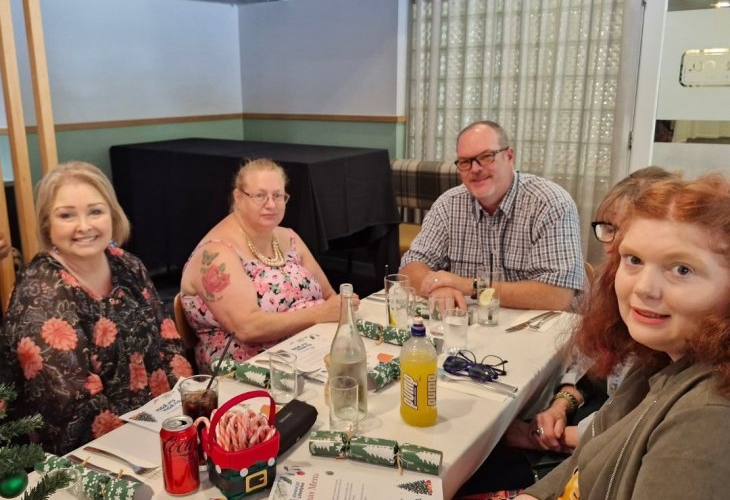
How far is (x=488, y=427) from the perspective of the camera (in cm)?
124

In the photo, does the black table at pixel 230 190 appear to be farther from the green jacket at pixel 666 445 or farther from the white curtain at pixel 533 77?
the green jacket at pixel 666 445

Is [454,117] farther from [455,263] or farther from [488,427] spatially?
[488,427]

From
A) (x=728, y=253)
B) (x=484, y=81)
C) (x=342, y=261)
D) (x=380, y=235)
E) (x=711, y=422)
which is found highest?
(x=484, y=81)

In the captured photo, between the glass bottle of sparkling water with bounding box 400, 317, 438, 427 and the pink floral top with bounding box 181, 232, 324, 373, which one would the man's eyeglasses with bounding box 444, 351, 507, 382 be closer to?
the glass bottle of sparkling water with bounding box 400, 317, 438, 427

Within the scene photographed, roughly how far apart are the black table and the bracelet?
6.20 feet

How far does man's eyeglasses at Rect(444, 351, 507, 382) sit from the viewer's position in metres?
1.42

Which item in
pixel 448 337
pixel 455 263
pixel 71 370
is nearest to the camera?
pixel 71 370

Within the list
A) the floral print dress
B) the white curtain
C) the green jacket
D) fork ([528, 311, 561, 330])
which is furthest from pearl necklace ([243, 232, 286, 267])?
the white curtain

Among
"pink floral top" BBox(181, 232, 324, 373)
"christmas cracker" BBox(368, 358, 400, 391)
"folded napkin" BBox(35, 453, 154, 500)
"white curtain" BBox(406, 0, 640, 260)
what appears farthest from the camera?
"white curtain" BBox(406, 0, 640, 260)

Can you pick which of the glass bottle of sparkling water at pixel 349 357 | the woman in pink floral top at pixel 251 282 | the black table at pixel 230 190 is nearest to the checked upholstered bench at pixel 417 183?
the black table at pixel 230 190

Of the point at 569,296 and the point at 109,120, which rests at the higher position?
the point at 109,120

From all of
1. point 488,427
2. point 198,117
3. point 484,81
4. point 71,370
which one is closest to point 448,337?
point 488,427

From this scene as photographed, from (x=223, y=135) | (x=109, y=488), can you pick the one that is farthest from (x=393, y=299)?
(x=223, y=135)

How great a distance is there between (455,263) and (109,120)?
3.09m
